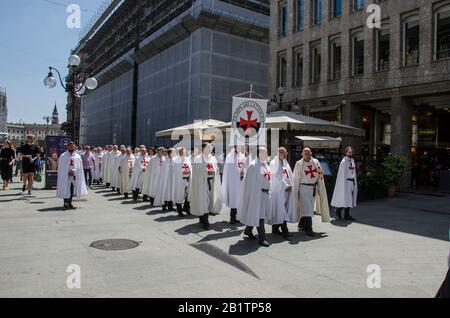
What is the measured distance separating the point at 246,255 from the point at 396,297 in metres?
2.72

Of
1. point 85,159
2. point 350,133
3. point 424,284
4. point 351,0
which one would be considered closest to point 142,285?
point 424,284

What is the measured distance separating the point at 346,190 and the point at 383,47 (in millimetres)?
14055

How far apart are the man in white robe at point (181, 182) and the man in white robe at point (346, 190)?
4.12 meters

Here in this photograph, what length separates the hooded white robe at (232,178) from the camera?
34.5ft

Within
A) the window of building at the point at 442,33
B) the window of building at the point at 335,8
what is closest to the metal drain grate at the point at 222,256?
the window of building at the point at 442,33

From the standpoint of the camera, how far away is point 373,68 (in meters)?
22.4

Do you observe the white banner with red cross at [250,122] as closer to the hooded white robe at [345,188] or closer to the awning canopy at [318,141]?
the hooded white robe at [345,188]

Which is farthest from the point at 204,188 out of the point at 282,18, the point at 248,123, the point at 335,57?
the point at 282,18

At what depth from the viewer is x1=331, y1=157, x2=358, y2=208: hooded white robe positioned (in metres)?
11.3

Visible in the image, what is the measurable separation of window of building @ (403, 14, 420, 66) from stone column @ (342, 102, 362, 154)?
3718mm

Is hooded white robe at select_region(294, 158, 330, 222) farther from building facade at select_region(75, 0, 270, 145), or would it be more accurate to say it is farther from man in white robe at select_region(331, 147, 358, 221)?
building facade at select_region(75, 0, 270, 145)

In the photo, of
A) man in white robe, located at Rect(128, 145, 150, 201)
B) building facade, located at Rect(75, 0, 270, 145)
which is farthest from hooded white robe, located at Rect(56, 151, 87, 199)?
Answer: building facade, located at Rect(75, 0, 270, 145)

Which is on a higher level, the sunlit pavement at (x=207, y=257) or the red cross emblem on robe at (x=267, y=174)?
the red cross emblem on robe at (x=267, y=174)

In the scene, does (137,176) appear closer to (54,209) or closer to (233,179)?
(54,209)
